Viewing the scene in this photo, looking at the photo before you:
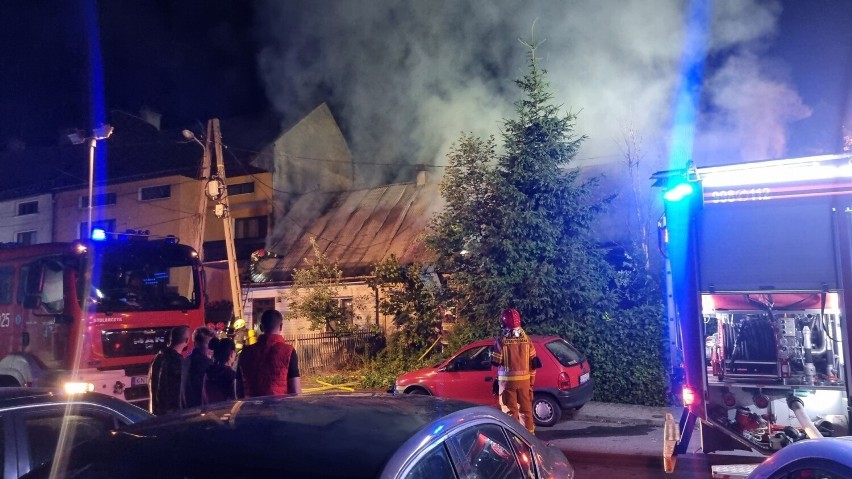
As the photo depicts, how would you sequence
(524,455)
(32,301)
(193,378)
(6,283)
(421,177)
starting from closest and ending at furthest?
(524,455)
(193,378)
(32,301)
(6,283)
(421,177)

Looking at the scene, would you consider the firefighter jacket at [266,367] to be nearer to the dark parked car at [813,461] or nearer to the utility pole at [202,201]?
the dark parked car at [813,461]

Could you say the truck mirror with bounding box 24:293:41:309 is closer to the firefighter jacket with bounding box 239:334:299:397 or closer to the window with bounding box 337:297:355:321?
the firefighter jacket with bounding box 239:334:299:397

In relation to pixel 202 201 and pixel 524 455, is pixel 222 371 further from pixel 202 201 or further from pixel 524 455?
pixel 202 201

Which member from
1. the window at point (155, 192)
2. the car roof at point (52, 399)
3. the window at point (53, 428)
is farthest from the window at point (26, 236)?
the window at point (53, 428)

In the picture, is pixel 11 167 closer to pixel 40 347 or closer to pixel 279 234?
pixel 279 234

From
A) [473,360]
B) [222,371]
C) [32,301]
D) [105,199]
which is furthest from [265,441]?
[105,199]

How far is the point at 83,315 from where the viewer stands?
28.5 feet

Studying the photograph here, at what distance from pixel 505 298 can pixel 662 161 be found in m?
6.87

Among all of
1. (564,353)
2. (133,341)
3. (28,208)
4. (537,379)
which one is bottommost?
(537,379)

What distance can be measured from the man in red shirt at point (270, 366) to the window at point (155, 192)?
24676 millimetres

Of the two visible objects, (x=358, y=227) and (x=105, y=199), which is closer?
(x=358, y=227)

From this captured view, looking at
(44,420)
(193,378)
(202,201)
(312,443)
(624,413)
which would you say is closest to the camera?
(312,443)

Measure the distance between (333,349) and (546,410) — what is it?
30.1 ft

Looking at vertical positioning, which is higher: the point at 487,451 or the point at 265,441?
the point at 265,441
